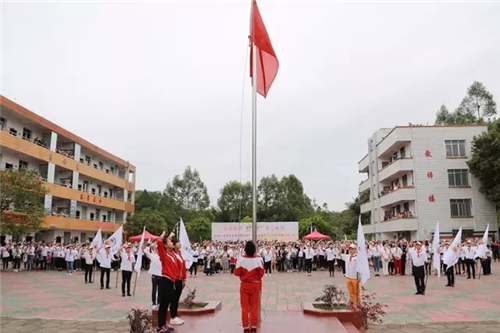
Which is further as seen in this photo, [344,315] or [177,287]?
[177,287]

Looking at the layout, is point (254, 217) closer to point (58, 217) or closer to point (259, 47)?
point (259, 47)

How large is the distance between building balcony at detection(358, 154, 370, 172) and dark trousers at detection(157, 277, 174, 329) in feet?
133

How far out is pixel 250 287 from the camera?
6.64 metres

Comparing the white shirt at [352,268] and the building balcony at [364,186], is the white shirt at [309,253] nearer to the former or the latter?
the white shirt at [352,268]

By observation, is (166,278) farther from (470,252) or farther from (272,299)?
(470,252)

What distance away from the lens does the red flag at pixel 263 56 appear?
8008mm

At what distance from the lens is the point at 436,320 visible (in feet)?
29.5

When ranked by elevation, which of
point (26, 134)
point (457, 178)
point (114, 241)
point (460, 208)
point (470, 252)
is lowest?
point (470, 252)

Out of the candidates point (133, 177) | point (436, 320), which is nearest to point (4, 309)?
point (436, 320)

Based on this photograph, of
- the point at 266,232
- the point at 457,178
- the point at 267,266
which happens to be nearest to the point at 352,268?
the point at 267,266

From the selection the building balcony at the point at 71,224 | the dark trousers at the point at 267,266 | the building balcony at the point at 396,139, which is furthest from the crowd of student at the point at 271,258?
the building balcony at the point at 396,139

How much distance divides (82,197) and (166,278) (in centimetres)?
3415

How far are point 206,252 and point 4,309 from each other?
40.4ft

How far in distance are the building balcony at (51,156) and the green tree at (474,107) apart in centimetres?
3929
